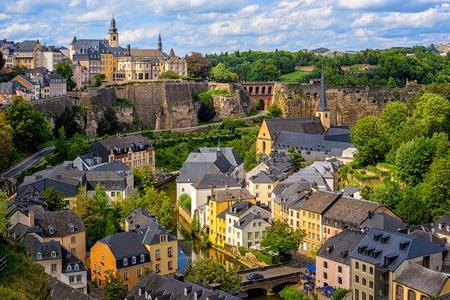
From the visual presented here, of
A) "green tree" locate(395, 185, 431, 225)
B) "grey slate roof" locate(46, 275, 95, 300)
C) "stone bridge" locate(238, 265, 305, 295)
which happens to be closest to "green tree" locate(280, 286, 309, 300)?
"stone bridge" locate(238, 265, 305, 295)

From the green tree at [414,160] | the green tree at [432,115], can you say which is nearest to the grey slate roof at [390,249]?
the green tree at [414,160]

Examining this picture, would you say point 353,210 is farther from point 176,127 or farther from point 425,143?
point 176,127

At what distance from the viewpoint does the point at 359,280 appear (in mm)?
34188

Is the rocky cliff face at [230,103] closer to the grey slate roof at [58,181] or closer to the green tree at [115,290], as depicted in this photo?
the grey slate roof at [58,181]

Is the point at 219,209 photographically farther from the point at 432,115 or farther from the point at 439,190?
the point at 432,115

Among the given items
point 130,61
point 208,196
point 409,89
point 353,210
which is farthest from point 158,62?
point 353,210

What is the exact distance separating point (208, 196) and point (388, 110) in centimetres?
2125

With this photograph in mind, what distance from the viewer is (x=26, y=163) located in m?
59.3

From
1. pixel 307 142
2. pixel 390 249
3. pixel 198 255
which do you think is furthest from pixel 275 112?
pixel 390 249

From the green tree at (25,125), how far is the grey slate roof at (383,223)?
113 ft

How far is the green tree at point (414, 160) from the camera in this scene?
47.4m

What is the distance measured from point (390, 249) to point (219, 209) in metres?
16.0

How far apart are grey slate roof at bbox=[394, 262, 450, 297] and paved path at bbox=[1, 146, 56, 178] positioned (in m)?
33.2

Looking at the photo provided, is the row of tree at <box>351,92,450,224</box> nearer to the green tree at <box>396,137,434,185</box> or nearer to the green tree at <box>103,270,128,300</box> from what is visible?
the green tree at <box>396,137,434,185</box>
